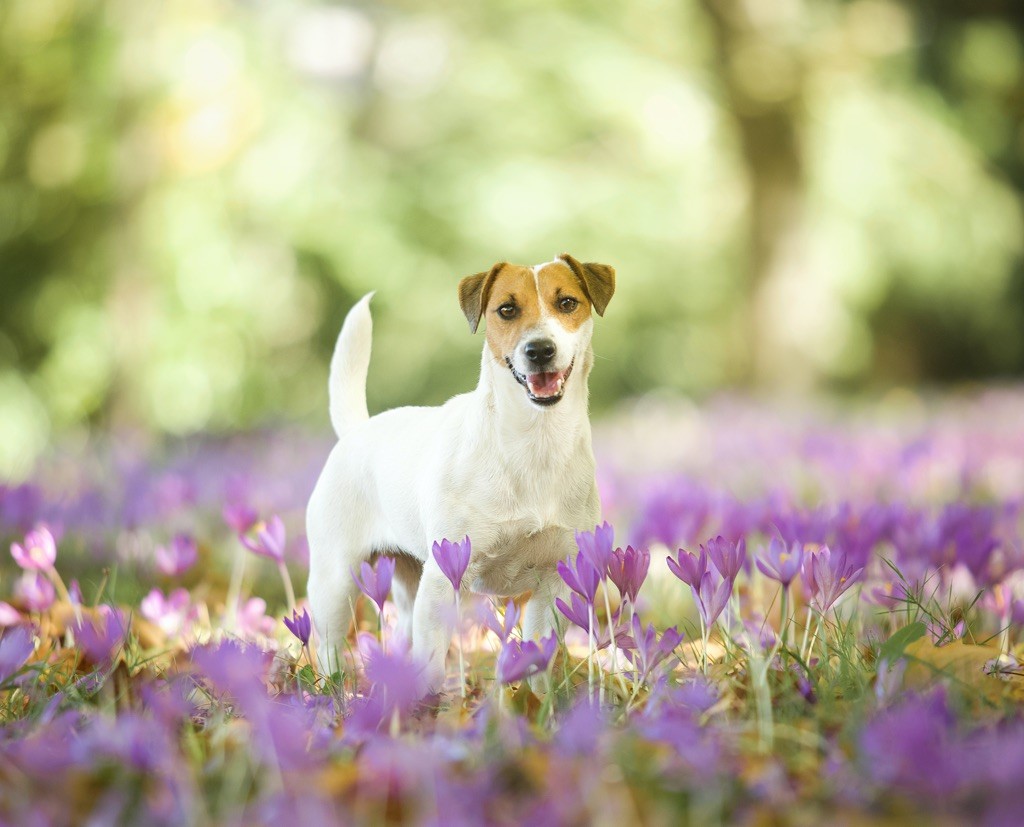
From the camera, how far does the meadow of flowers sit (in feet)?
4.80

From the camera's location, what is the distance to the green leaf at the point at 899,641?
2070 millimetres

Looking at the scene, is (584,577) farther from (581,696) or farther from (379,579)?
A: (379,579)

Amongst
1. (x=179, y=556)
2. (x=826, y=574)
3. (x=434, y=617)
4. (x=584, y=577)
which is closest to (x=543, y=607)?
(x=434, y=617)

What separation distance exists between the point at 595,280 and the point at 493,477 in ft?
1.83

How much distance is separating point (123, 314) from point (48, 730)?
6.13m

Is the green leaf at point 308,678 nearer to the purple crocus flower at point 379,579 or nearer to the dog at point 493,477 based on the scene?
the dog at point 493,477

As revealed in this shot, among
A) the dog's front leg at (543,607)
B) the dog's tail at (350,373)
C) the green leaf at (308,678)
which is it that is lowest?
the green leaf at (308,678)

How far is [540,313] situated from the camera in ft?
8.38

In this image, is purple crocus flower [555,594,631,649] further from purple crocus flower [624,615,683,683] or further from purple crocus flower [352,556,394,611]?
purple crocus flower [352,556,394,611]

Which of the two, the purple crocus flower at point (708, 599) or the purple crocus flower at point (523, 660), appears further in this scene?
the purple crocus flower at point (708, 599)

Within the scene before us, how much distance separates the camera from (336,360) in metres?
3.26

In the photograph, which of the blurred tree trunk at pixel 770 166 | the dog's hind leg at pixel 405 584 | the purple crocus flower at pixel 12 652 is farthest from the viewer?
the blurred tree trunk at pixel 770 166

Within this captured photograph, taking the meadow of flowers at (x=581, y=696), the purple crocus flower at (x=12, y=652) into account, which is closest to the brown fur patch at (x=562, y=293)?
the meadow of flowers at (x=581, y=696)

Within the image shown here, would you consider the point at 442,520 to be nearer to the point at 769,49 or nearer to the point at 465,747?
the point at 465,747
